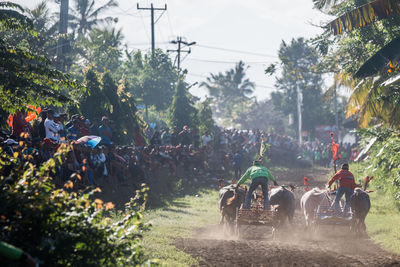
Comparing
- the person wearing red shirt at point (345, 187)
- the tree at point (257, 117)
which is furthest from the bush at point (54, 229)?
the tree at point (257, 117)

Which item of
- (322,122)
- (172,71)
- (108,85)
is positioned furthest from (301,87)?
(108,85)

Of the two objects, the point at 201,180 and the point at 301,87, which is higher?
the point at 301,87

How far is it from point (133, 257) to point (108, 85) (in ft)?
55.4

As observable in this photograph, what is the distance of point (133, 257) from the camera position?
259 inches

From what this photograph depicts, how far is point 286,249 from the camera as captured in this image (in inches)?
474

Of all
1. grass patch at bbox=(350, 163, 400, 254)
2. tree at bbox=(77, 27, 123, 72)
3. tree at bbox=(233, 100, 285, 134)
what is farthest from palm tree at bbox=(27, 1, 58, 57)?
tree at bbox=(233, 100, 285, 134)

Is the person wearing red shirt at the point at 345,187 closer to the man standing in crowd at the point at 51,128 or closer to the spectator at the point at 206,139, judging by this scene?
the man standing in crowd at the point at 51,128

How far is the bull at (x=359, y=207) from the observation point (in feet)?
48.5

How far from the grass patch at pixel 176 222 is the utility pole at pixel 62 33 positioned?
25.9ft

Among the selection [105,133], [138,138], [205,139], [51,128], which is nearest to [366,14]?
[105,133]

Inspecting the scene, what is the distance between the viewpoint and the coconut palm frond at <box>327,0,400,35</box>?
16.8 meters

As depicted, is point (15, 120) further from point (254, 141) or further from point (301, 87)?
point (301, 87)

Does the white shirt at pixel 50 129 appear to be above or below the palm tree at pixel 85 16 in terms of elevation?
below

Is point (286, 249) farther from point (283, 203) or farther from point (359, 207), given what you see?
point (359, 207)
